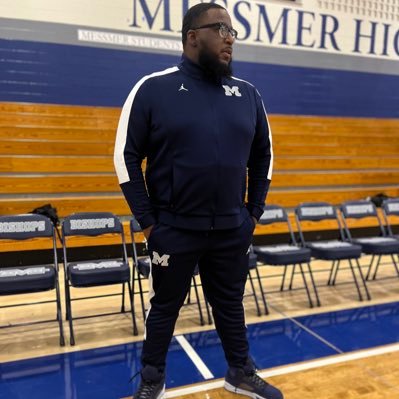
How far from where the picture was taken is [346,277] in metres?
4.78

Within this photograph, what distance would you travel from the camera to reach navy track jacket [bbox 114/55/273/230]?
1.81 meters

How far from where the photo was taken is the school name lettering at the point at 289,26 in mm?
5926

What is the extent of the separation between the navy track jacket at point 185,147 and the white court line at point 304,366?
1071 millimetres

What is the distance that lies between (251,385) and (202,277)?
65 cm

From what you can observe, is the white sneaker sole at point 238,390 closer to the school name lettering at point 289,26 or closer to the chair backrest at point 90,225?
the chair backrest at point 90,225

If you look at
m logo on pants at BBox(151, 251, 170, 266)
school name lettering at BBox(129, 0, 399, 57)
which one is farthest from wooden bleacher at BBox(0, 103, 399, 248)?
m logo on pants at BBox(151, 251, 170, 266)

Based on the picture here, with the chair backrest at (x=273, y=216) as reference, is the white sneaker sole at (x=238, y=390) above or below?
below

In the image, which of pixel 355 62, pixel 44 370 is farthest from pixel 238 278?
pixel 355 62

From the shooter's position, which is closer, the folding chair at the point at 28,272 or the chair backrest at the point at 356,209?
the folding chair at the point at 28,272

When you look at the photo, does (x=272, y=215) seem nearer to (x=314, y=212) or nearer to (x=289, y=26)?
(x=314, y=212)

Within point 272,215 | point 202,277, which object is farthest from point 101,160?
point 202,277

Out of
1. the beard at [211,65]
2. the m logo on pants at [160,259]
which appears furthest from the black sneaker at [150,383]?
the beard at [211,65]

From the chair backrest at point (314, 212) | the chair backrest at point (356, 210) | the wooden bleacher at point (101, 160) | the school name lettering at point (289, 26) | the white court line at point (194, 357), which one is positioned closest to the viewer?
the white court line at point (194, 357)

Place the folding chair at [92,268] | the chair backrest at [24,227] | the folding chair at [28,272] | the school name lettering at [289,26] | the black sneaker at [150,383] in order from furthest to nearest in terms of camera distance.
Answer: the school name lettering at [289,26]
the chair backrest at [24,227]
the folding chair at [92,268]
the folding chair at [28,272]
the black sneaker at [150,383]
